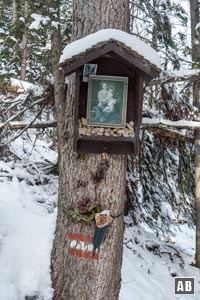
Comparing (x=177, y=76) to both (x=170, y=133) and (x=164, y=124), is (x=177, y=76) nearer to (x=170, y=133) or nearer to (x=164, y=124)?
(x=164, y=124)

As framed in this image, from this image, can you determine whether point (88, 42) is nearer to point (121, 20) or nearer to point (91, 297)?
point (121, 20)

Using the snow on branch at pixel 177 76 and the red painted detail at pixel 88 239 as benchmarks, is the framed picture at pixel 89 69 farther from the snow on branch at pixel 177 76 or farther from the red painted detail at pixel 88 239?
the snow on branch at pixel 177 76

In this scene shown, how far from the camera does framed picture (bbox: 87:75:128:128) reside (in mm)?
2516

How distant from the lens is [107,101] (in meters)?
2.53

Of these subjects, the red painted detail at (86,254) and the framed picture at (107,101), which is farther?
the red painted detail at (86,254)

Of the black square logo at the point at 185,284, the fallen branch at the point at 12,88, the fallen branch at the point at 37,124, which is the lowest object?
the black square logo at the point at 185,284

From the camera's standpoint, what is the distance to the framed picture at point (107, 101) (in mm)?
2516

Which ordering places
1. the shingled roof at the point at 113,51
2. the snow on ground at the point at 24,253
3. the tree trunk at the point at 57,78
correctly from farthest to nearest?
the tree trunk at the point at 57,78 → the snow on ground at the point at 24,253 → the shingled roof at the point at 113,51

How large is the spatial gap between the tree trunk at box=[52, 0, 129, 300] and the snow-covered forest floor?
32 centimetres

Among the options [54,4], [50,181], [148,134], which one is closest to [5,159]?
[50,181]

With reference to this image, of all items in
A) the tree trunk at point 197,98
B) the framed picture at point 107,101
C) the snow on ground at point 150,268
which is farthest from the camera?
the tree trunk at point 197,98

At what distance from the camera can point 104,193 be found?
2746mm

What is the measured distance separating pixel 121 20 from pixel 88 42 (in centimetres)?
63

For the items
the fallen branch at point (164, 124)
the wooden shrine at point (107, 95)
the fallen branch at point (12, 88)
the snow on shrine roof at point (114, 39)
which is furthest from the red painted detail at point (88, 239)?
the fallen branch at point (12, 88)
